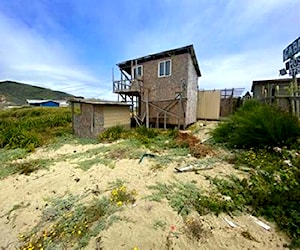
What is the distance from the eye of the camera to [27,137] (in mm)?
8891

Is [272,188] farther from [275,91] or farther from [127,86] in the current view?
[127,86]

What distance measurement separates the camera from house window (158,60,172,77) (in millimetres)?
11883

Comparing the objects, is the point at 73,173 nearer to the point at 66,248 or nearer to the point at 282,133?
the point at 66,248

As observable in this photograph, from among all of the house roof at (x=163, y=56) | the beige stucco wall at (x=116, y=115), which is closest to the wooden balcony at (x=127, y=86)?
the house roof at (x=163, y=56)

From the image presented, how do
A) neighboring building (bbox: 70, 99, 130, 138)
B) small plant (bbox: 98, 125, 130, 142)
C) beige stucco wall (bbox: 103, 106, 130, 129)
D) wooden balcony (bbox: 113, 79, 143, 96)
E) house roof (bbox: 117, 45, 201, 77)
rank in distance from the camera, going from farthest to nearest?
1. wooden balcony (bbox: 113, 79, 143, 96)
2. house roof (bbox: 117, 45, 201, 77)
3. beige stucco wall (bbox: 103, 106, 130, 129)
4. neighboring building (bbox: 70, 99, 130, 138)
5. small plant (bbox: 98, 125, 130, 142)

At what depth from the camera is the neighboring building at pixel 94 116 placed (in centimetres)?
966

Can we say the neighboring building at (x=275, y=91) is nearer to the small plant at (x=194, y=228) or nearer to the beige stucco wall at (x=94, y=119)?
the small plant at (x=194, y=228)

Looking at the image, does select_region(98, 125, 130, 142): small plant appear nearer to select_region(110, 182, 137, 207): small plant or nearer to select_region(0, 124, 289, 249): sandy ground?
select_region(0, 124, 289, 249): sandy ground

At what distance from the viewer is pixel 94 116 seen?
964 cm

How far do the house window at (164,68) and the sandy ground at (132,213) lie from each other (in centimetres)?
793

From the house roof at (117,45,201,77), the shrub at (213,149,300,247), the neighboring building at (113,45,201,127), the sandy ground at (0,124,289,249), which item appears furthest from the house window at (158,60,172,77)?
the shrub at (213,149,300,247)

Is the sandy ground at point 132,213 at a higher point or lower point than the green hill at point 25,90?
lower

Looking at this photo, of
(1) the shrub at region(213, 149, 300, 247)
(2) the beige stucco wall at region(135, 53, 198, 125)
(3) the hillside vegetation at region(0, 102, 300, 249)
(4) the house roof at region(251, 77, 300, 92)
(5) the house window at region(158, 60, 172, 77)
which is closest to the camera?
(1) the shrub at region(213, 149, 300, 247)

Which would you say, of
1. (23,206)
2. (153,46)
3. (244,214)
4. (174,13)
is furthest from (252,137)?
(153,46)
